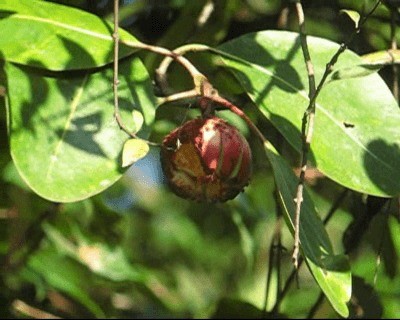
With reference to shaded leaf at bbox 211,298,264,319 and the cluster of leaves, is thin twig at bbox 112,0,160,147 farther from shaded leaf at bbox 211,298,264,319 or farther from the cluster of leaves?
shaded leaf at bbox 211,298,264,319

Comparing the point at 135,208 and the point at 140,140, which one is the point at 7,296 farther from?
the point at 135,208

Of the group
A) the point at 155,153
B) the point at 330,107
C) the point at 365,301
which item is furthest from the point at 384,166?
the point at 155,153

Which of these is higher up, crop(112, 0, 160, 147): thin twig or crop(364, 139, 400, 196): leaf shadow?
crop(112, 0, 160, 147): thin twig

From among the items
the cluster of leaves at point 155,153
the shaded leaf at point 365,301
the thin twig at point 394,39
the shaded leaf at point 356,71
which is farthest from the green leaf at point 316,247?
the shaded leaf at point 365,301

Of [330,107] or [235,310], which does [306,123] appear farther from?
[235,310]

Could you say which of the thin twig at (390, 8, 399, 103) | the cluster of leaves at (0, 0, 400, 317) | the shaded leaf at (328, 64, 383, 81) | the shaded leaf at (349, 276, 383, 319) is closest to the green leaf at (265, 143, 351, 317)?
the cluster of leaves at (0, 0, 400, 317)
